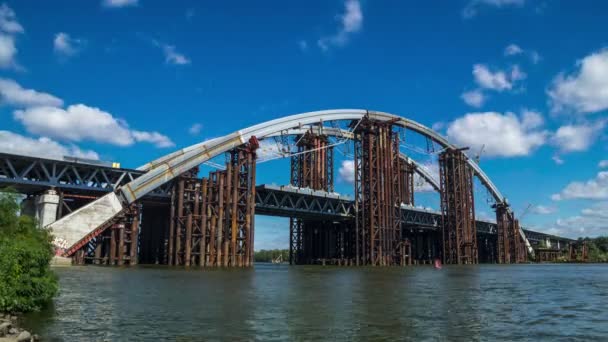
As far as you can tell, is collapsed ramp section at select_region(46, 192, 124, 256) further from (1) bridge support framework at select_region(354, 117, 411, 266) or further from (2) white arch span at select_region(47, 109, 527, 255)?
(1) bridge support framework at select_region(354, 117, 411, 266)

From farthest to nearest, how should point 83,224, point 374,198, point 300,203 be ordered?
point 300,203, point 374,198, point 83,224

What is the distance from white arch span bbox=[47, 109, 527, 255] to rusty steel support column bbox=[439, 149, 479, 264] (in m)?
36.0

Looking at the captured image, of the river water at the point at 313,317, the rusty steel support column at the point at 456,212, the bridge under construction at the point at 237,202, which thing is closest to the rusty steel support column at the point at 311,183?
the bridge under construction at the point at 237,202

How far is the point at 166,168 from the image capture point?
92188 mm

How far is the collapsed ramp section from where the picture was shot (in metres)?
75.8

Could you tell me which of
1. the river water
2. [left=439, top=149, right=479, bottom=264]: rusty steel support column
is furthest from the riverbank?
[left=439, top=149, right=479, bottom=264]: rusty steel support column

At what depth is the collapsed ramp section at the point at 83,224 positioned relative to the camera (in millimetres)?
75812

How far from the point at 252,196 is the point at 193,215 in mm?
11929

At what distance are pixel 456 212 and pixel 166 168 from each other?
95.9 metres

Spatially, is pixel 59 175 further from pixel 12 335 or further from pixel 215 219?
pixel 12 335

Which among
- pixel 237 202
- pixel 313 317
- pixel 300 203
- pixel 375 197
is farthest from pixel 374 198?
pixel 313 317

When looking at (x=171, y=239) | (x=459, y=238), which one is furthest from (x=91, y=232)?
(x=459, y=238)

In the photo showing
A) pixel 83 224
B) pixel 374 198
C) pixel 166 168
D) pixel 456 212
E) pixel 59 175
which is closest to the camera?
pixel 83 224

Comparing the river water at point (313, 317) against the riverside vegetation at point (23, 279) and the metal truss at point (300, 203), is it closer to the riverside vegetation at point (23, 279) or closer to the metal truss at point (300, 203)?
the riverside vegetation at point (23, 279)
